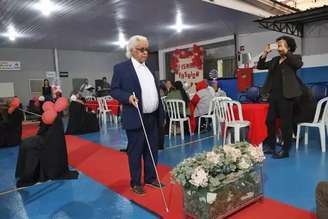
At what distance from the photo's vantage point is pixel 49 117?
2.85 meters

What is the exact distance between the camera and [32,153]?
2.93 meters

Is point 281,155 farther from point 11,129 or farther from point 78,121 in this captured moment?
point 11,129

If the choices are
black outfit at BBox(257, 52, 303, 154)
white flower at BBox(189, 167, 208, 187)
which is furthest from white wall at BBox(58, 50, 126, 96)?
white flower at BBox(189, 167, 208, 187)

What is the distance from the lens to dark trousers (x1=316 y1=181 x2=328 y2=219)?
157 centimetres

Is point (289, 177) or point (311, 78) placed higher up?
point (311, 78)

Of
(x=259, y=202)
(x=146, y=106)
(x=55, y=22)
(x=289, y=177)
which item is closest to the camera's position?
→ (x=259, y=202)

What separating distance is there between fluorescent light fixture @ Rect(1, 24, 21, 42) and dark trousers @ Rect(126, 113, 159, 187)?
634 centimetres

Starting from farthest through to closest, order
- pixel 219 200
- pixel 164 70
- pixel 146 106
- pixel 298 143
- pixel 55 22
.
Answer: pixel 164 70 → pixel 55 22 → pixel 298 143 → pixel 146 106 → pixel 219 200

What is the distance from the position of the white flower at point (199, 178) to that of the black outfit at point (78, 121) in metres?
4.94

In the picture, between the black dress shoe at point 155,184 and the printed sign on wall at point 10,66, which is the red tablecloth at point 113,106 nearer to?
the black dress shoe at point 155,184

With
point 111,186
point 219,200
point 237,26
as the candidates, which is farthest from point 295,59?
point 237,26

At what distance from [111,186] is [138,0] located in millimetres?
3953

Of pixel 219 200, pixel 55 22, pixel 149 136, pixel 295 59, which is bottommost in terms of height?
pixel 219 200

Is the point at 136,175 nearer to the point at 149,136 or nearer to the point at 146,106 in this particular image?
the point at 149,136
